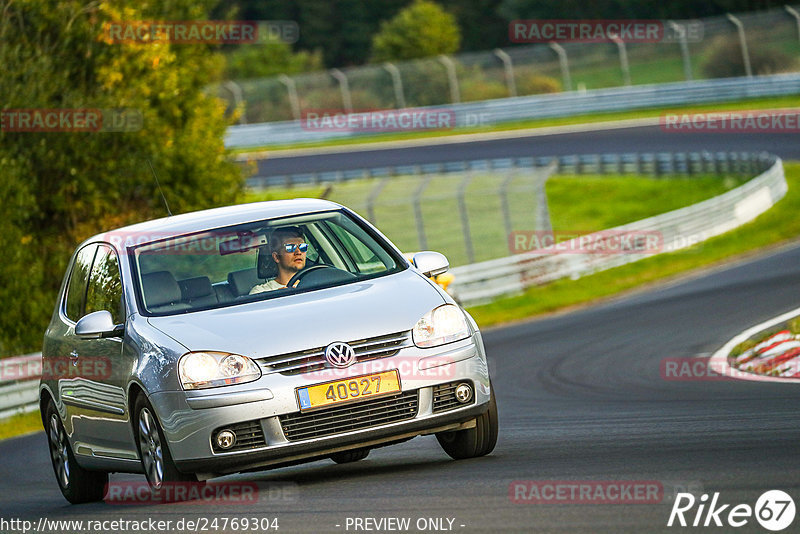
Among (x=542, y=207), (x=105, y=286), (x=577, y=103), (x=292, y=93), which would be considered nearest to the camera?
(x=105, y=286)

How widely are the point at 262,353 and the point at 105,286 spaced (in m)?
1.79

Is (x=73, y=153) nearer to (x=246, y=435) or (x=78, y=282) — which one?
(x=78, y=282)

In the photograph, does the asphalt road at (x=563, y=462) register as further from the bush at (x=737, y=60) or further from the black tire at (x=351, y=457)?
the bush at (x=737, y=60)

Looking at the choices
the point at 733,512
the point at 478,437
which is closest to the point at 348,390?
the point at 478,437

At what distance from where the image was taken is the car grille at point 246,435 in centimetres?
718

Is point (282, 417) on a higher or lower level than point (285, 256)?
lower

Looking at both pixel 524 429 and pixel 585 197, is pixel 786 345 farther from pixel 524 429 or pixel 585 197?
pixel 585 197

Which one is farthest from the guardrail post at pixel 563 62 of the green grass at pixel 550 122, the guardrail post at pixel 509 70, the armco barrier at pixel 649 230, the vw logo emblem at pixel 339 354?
the vw logo emblem at pixel 339 354

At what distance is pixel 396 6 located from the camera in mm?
91562

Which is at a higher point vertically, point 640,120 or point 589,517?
point 589,517

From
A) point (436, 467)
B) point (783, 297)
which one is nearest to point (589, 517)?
point (436, 467)

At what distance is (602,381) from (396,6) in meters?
80.4

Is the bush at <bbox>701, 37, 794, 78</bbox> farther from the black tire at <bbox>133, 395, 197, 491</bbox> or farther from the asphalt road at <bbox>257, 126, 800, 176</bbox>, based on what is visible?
the black tire at <bbox>133, 395, 197, 491</bbox>

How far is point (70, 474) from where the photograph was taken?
29.6 ft
